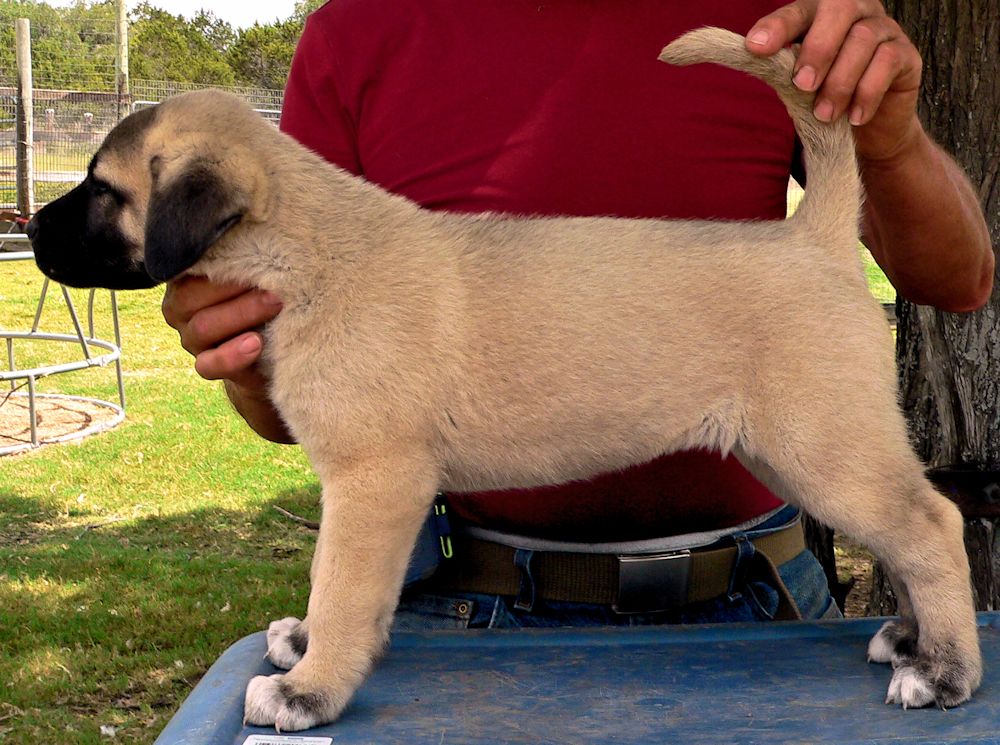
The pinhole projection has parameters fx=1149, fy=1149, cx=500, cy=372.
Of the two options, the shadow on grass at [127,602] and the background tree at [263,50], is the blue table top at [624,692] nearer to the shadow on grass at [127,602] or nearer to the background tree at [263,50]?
the shadow on grass at [127,602]

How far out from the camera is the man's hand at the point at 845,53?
94.9 inches

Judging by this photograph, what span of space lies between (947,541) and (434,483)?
3.55ft

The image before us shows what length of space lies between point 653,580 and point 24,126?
1693 cm

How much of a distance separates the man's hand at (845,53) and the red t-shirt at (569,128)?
474mm

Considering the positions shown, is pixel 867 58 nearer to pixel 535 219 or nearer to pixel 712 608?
pixel 535 219

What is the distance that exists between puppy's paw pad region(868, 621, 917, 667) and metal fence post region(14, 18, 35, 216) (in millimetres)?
16382

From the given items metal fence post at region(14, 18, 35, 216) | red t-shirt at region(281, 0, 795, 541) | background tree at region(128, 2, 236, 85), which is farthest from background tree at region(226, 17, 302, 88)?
red t-shirt at region(281, 0, 795, 541)

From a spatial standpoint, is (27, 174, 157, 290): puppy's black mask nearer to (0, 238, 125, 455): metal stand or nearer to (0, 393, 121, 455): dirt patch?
(0, 238, 125, 455): metal stand

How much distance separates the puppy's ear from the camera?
2.45 metres

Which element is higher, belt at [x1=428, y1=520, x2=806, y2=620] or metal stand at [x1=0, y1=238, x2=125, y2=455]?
belt at [x1=428, y1=520, x2=806, y2=620]

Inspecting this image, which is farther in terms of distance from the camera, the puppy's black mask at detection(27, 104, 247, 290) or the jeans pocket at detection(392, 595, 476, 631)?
the jeans pocket at detection(392, 595, 476, 631)

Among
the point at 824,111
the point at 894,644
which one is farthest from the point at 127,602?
the point at 824,111

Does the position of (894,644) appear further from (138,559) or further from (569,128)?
(138,559)

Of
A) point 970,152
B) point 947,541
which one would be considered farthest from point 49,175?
point 947,541
